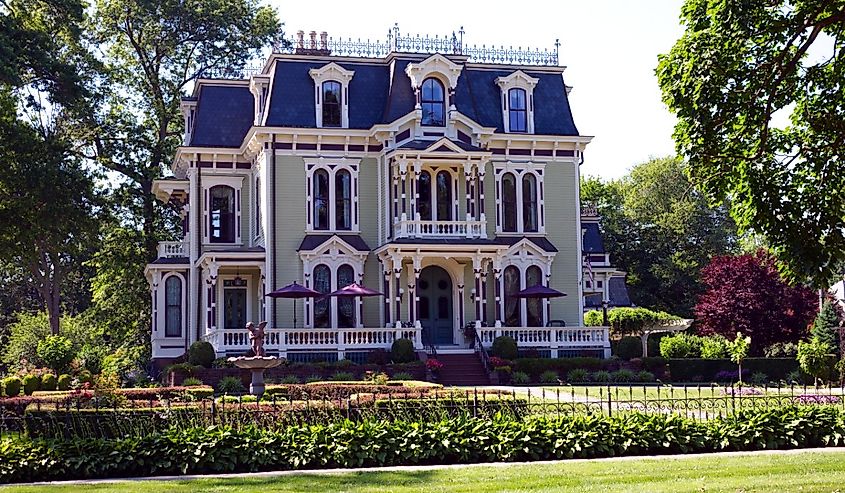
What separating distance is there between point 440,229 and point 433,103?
4.62 meters

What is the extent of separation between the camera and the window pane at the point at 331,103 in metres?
40.2

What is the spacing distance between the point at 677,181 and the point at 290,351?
44.6 metres

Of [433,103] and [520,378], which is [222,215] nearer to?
[433,103]

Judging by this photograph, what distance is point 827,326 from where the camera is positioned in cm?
4481

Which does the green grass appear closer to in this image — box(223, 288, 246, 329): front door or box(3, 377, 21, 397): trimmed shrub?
box(3, 377, 21, 397): trimmed shrub

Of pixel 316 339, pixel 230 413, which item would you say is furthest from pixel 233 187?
pixel 230 413

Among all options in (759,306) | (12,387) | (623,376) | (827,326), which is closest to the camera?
(12,387)

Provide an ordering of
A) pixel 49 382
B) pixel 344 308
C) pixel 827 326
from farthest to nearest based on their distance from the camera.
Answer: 1. pixel 827 326
2. pixel 344 308
3. pixel 49 382

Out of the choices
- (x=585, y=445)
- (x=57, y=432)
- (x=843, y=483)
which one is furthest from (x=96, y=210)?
(x=843, y=483)

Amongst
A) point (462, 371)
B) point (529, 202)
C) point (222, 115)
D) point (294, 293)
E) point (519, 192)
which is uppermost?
point (222, 115)

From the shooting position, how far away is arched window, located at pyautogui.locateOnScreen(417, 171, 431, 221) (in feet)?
130

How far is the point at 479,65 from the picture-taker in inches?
1689

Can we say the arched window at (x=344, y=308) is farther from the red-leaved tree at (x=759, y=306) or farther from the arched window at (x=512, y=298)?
the red-leaved tree at (x=759, y=306)

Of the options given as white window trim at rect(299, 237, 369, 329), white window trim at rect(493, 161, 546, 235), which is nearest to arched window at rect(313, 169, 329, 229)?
white window trim at rect(299, 237, 369, 329)
